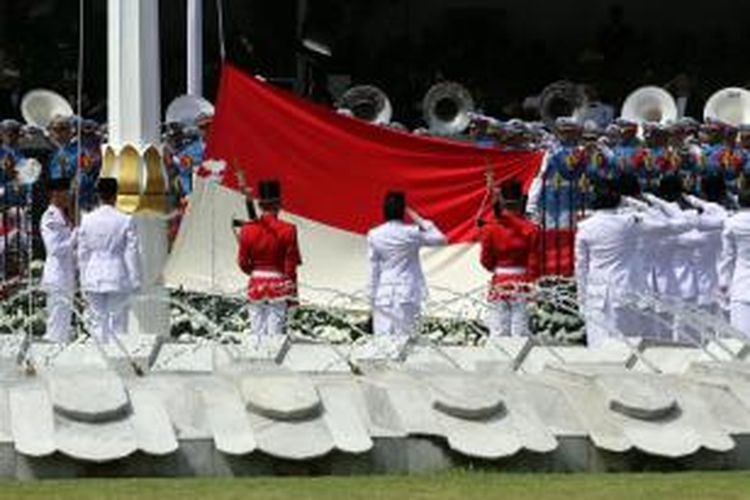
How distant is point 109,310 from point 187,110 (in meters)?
5.25

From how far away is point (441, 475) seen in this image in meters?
10.3

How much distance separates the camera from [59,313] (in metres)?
17.5

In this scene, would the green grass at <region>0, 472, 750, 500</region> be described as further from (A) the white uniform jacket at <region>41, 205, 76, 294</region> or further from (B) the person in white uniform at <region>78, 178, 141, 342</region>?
(A) the white uniform jacket at <region>41, 205, 76, 294</region>

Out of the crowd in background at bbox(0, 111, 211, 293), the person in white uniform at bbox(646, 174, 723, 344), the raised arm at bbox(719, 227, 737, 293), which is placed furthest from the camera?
the crowd in background at bbox(0, 111, 211, 293)

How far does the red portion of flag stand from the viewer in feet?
62.8

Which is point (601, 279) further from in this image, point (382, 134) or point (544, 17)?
point (544, 17)

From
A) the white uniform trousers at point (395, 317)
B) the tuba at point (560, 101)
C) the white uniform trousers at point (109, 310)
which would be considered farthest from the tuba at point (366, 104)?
the white uniform trousers at point (109, 310)

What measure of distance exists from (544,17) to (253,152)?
37.4 feet

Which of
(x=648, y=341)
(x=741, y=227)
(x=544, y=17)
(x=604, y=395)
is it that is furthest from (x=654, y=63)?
(x=604, y=395)

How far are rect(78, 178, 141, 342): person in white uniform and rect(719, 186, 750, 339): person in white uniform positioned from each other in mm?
4407

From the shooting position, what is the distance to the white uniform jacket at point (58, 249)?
1741 centimetres

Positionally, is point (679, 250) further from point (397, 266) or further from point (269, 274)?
point (269, 274)

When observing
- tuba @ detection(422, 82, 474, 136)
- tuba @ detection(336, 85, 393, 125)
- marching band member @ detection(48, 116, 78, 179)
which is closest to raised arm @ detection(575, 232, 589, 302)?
marching band member @ detection(48, 116, 78, 179)

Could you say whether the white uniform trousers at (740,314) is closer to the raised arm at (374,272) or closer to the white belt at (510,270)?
the white belt at (510,270)
